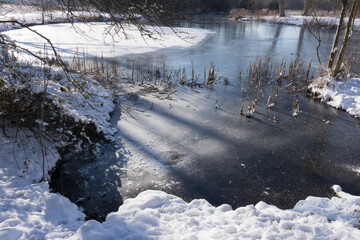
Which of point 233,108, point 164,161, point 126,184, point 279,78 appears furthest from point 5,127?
point 279,78

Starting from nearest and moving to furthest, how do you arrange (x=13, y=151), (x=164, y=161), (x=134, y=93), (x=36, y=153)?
(x=13, y=151)
(x=36, y=153)
(x=164, y=161)
(x=134, y=93)

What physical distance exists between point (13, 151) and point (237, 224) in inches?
131

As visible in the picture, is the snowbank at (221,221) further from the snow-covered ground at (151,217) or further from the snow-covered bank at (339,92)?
the snow-covered bank at (339,92)

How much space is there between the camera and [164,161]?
4871 mm

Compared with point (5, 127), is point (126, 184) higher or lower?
lower

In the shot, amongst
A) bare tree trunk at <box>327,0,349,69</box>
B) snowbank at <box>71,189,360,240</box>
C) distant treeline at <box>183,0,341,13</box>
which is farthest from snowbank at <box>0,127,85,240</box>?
distant treeline at <box>183,0,341,13</box>

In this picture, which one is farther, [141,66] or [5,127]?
[141,66]

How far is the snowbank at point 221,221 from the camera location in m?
2.73

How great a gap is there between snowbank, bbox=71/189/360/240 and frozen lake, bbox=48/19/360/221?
1.64ft

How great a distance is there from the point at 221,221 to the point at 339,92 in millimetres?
6665

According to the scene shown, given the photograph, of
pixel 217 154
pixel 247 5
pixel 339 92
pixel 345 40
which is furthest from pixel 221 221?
pixel 247 5

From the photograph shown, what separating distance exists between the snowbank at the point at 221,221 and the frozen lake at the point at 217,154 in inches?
19.7

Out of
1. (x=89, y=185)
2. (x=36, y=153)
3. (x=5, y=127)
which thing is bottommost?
(x=89, y=185)

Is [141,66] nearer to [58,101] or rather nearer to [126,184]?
[58,101]
